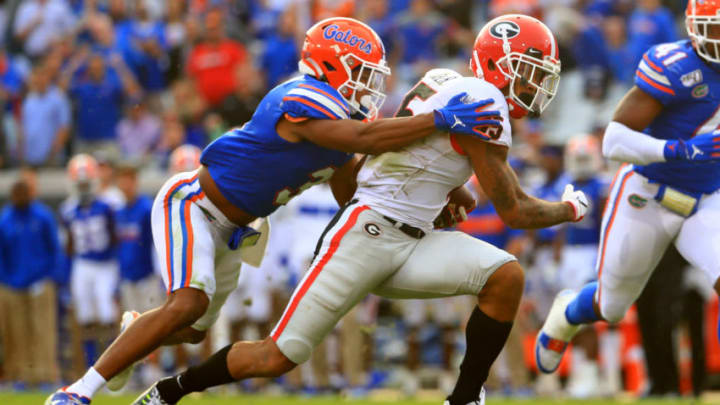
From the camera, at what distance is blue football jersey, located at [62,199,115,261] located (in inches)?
420

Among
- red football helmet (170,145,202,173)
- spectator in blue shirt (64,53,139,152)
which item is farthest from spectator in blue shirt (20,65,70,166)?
red football helmet (170,145,202,173)

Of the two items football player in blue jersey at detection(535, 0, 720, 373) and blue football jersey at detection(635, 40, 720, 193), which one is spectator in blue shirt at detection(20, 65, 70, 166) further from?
blue football jersey at detection(635, 40, 720, 193)

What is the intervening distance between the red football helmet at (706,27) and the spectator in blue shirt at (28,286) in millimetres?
6931

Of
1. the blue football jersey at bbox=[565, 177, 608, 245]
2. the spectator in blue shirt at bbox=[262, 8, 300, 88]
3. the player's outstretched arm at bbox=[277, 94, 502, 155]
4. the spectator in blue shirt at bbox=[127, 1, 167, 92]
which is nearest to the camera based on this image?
the player's outstretched arm at bbox=[277, 94, 502, 155]

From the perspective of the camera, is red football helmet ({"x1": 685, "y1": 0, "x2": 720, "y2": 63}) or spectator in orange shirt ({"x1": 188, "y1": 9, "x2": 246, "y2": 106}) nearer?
red football helmet ({"x1": 685, "y1": 0, "x2": 720, "y2": 63})

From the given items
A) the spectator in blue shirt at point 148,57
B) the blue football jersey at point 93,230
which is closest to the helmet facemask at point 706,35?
the blue football jersey at point 93,230

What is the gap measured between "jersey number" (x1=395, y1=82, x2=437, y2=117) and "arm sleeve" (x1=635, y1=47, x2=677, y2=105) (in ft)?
4.01

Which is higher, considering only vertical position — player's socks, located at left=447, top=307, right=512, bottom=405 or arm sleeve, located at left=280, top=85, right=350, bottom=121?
arm sleeve, located at left=280, top=85, right=350, bottom=121

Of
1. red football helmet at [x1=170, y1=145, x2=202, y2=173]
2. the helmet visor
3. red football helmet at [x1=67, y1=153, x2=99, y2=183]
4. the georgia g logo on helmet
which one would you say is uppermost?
the georgia g logo on helmet

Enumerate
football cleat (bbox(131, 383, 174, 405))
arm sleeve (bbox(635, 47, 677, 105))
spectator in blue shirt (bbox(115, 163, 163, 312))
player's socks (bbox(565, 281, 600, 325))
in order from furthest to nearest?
spectator in blue shirt (bbox(115, 163, 163, 312)) < player's socks (bbox(565, 281, 600, 325)) < arm sleeve (bbox(635, 47, 677, 105)) < football cleat (bbox(131, 383, 174, 405))

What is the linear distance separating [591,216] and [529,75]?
14.8 feet

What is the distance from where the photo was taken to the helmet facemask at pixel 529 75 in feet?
16.1

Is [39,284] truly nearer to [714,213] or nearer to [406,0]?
[406,0]

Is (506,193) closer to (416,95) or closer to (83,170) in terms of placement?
(416,95)
